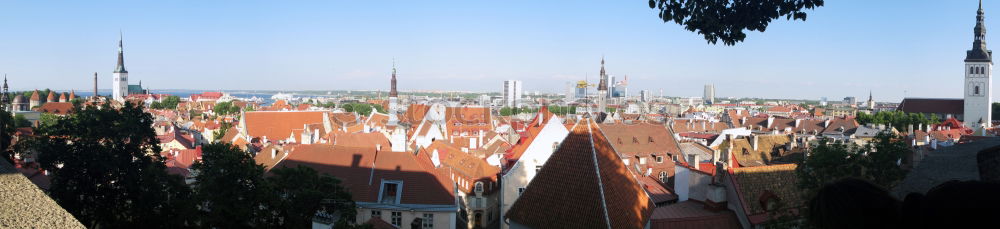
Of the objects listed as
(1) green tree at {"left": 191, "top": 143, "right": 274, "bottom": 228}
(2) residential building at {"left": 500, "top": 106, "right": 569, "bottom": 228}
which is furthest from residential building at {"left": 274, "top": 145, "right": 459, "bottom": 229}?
(1) green tree at {"left": 191, "top": 143, "right": 274, "bottom": 228}

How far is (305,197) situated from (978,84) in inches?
4182

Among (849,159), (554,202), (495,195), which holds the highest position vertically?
(849,159)

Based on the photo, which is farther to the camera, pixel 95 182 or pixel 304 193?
pixel 95 182

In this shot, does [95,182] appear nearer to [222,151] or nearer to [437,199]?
[222,151]

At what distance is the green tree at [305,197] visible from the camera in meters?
15.1

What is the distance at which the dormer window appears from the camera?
948 inches

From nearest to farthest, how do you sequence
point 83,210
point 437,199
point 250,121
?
point 83,210 → point 437,199 → point 250,121

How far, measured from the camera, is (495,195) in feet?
105

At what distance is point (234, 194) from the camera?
15625mm

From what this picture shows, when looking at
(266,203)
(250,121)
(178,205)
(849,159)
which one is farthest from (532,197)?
(250,121)

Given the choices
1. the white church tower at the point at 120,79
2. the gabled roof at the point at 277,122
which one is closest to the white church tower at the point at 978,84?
the gabled roof at the point at 277,122

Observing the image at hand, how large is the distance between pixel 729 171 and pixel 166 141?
1686 inches

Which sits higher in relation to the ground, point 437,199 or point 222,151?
point 222,151

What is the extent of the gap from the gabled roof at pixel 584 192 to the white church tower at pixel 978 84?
9677 cm
